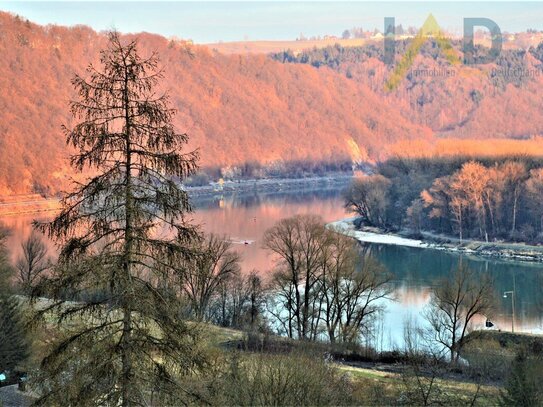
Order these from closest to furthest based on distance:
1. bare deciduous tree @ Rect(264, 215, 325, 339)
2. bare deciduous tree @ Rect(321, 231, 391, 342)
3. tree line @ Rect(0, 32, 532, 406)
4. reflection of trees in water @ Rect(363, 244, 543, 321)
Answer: tree line @ Rect(0, 32, 532, 406) < bare deciduous tree @ Rect(321, 231, 391, 342) < bare deciduous tree @ Rect(264, 215, 325, 339) < reflection of trees in water @ Rect(363, 244, 543, 321)

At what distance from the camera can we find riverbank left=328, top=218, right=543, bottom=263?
3203cm

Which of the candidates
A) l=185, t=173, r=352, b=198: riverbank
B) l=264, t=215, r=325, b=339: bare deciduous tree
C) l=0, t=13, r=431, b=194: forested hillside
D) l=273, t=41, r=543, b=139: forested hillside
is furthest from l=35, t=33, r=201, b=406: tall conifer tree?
l=273, t=41, r=543, b=139: forested hillside

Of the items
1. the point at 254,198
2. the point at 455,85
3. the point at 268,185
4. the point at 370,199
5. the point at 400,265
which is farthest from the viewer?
the point at 455,85

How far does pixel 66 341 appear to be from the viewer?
5066 millimetres

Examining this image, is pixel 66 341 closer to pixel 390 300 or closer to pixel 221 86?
pixel 390 300

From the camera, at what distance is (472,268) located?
2794 cm

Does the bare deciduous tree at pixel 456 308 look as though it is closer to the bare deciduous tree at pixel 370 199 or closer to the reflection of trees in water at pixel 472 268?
the reflection of trees in water at pixel 472 268

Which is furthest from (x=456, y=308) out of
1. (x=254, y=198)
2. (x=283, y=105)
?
(x=283, y=105)

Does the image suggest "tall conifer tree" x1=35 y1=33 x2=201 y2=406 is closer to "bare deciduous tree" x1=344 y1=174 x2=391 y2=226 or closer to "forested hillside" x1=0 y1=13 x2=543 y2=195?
"bare deciduous tree" x1=344 y1=174 x2=391 y2=226

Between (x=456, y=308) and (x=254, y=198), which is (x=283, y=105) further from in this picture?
(x=456, y=308)

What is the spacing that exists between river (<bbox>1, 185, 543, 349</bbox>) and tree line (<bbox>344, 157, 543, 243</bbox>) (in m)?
3.44

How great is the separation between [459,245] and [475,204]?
10.7 ft

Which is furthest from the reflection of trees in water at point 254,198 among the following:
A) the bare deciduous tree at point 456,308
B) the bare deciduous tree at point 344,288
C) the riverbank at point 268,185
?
the bare deciduous tree at point 456,308

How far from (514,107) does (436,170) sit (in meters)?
98.3
